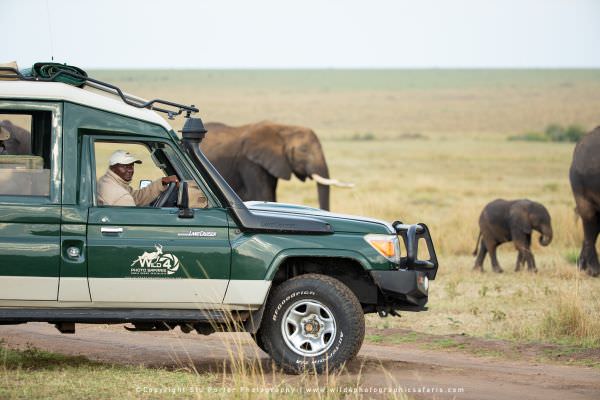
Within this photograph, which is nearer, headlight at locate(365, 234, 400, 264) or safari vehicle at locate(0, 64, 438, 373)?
safari vehicle at locate(0, 64, 438, 373)

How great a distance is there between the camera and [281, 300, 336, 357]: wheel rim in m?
8.84

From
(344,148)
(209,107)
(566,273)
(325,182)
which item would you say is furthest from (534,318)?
(209,107)

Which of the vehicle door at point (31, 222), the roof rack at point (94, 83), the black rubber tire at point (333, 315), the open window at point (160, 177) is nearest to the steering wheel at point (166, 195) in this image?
the open window at point (160, 177)

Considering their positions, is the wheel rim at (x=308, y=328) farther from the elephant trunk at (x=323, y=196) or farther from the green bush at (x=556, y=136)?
the green bush at (x=556, y=136)

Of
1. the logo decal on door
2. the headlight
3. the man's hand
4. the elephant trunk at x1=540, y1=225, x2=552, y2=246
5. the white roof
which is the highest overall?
the white roof

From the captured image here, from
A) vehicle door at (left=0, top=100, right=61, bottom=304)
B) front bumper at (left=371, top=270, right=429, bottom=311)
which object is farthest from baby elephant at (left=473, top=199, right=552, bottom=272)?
vehicle door at (left=0, top=100, right=61, bottom=304)

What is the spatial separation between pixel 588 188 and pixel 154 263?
1038 cm

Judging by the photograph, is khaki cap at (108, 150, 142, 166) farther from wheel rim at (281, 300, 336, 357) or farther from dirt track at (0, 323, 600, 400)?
wheel rim at (281, 300, 336, 357)

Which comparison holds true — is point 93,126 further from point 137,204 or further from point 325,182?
point 325,182

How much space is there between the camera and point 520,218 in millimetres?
17516

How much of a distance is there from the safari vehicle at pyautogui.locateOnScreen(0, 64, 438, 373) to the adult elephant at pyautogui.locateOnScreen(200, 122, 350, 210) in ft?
41.7

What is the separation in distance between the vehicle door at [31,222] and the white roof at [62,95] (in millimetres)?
59

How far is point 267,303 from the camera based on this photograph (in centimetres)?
895

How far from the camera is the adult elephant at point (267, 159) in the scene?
21812 millimetres
